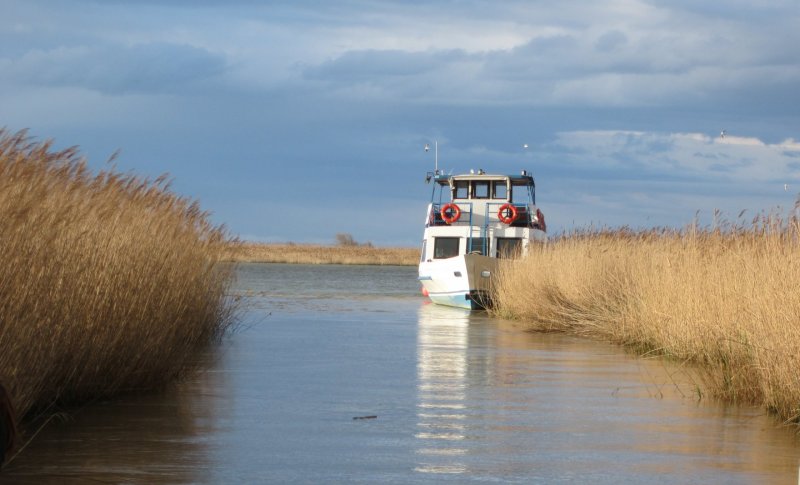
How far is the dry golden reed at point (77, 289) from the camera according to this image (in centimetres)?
789

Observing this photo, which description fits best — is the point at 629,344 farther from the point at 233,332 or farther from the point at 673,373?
the point at 233,332

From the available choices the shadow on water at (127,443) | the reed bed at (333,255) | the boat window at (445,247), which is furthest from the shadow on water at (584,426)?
the reed bed at (333,255)

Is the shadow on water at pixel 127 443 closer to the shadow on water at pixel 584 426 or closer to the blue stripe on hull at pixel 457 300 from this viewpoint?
the shadow on water at pixel 584 426

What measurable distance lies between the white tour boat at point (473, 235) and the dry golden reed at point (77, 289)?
16375 millimetres

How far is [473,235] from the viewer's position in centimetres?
2964

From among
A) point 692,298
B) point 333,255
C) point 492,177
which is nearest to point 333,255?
point 333,255

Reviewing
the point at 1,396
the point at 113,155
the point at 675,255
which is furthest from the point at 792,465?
the point at 675,255

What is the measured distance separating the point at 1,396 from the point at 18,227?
3942 mm

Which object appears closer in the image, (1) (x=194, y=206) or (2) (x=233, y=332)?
(1) (x=194, y=206)

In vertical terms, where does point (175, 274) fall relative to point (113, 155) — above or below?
below

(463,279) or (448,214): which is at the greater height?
(448,214)

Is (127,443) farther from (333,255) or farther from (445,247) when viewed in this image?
(333,255)

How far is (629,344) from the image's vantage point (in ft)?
55.4

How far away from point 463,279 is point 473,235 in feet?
5.48
